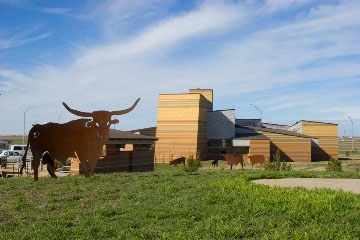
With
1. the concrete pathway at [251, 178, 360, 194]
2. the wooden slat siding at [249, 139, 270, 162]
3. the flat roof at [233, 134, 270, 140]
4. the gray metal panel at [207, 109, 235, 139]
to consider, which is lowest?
the concrete pathway at [251, 178, 360, 194]

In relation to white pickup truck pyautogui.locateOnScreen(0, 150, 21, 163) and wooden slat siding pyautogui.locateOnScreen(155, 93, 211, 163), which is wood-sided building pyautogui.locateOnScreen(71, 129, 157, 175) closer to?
white pickup truck pyautogui.locateOnScreen(0, 150, 21, 163)

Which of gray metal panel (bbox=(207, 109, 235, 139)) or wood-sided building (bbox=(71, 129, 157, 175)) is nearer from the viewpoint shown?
wood-sided building (bbox=(71, 129, 157, 175))

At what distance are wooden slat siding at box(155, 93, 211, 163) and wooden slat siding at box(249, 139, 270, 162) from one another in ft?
19.8

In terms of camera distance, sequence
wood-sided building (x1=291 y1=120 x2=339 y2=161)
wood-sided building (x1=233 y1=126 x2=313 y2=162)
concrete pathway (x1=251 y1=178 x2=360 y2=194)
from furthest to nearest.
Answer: wood-sided building (x1=291 y1=120 x2=339 y2=161) → wood-sided building (x1=233 y1=126 x2=313 y2=162) → concrete pathway (x1=251 y1=178 x2=360 y2=194)

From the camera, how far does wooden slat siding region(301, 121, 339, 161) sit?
54.4m

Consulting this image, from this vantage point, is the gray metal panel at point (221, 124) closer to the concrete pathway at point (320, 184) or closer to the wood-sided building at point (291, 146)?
the wood-sided building at point (291, 146)

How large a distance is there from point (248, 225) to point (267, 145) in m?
41.3

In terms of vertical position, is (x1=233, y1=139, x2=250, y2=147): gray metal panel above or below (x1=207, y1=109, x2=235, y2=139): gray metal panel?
below

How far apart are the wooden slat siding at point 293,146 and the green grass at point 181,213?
3912 cm

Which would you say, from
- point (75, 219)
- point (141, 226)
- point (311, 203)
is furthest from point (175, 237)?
point (311, 203)

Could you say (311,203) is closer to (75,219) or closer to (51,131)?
(75,219)

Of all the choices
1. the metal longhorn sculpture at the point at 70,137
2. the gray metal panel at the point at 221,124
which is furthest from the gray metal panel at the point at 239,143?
the metal longhorn sculpture at the point at 70,137

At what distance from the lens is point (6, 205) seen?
974 centimetres

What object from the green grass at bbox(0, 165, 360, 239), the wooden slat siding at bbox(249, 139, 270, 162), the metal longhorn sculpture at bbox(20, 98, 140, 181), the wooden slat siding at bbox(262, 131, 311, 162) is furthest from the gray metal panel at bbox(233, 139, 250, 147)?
the green grass at bbox(0, 165, 360, 239)
